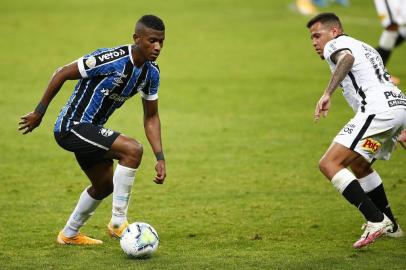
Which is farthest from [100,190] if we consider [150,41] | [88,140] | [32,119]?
[150,41]

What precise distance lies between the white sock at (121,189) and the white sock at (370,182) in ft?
8.38

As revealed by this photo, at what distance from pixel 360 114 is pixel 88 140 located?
9.02ft

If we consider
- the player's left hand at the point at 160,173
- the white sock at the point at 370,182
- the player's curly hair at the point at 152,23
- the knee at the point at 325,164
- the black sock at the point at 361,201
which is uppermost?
the player's curly hair at the point at 152,23

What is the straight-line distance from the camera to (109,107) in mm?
8898

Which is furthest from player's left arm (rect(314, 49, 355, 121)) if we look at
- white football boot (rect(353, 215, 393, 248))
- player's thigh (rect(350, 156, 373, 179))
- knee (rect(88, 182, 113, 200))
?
knee (rect(88, 182, 113, 200))

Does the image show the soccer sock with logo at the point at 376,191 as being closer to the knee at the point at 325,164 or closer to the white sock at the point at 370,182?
the white sock at the point at 370,182

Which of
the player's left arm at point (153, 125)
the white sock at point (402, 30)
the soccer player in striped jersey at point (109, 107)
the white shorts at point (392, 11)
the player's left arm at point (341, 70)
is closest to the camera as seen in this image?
the player's left arm at point (341, 70)

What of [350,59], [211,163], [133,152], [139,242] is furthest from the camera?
[211,163]

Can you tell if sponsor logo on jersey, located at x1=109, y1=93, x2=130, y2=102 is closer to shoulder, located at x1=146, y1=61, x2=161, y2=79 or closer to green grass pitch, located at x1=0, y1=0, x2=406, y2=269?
shoulder, located at x1=146, y1=61, x2=161, y2=79

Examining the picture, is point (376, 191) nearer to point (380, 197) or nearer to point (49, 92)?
point (380, 197)

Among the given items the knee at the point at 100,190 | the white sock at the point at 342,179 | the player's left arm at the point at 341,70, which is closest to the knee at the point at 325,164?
the white sock at the point at 342,179

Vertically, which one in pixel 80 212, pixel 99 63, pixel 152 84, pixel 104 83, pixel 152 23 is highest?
pixel 152 23

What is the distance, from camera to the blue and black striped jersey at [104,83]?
28.3ft

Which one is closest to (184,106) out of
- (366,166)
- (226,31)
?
(366,166)
